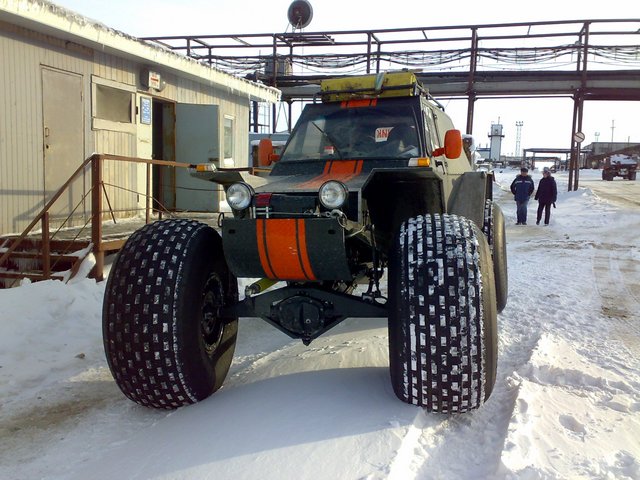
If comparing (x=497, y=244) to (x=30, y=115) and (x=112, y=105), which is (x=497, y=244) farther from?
(x=112, y=105)

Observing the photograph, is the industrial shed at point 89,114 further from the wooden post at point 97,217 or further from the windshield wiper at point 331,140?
the windshield wiper at point 331,140

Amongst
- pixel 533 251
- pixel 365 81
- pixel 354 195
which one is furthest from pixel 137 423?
pixel 533 251

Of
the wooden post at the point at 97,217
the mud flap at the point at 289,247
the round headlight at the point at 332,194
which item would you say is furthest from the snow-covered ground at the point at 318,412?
the round headlight at the point at 332,194

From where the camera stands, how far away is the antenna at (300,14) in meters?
20.2

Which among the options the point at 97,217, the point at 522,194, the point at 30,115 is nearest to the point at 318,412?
the point at 97,217

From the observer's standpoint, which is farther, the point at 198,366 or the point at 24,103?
the point at 24,103

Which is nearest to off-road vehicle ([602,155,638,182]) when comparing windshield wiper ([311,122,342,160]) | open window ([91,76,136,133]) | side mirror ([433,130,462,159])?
open window ([91,76,136,133])

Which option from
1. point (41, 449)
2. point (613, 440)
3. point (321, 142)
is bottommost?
point (41, 449)

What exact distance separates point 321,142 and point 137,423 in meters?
2.56

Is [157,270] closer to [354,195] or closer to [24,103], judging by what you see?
[354,195]

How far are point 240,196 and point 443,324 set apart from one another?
1371 mm

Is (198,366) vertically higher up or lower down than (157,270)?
lower down

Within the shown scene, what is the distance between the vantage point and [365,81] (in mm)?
4965

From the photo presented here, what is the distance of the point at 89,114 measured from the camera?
355 inches
